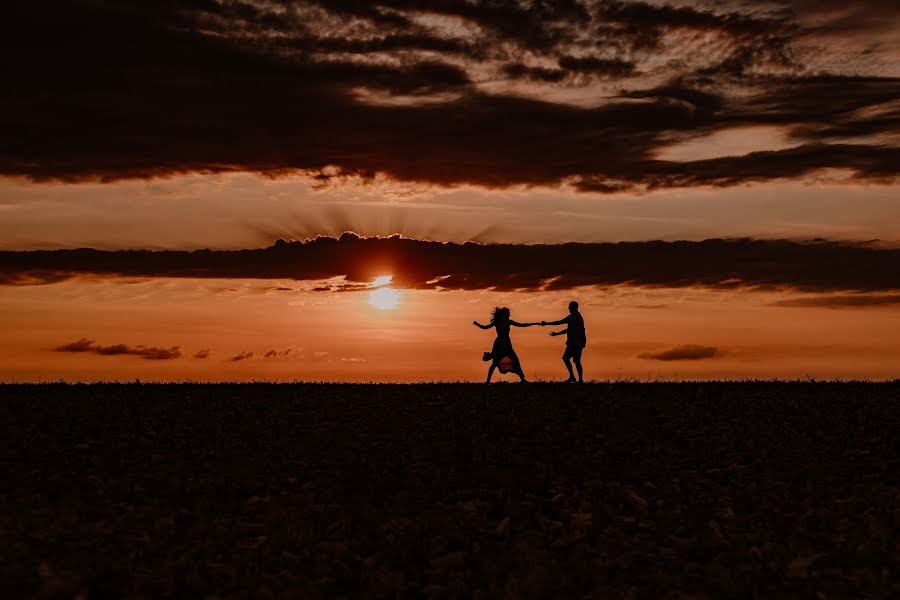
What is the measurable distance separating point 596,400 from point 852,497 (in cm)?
808

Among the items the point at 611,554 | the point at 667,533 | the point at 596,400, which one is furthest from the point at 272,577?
the point at 596,400

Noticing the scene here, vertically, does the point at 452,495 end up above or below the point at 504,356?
below

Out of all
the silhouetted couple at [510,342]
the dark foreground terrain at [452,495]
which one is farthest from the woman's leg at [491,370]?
the dark foreground terrain at [452,495]

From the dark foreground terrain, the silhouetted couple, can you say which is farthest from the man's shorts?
the dark foreground terrain

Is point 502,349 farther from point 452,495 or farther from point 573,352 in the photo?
point 452,495

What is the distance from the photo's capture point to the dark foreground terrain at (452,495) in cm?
1042

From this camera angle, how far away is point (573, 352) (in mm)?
27266

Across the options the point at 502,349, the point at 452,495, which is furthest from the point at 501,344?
the point at 452,495

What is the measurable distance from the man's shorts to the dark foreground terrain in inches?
183

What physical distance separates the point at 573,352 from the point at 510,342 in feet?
5.76

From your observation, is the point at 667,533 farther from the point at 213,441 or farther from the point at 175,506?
the point at 213,441

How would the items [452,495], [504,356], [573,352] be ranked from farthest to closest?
1. [504,356]
2. [573,352]
3. [452,495]

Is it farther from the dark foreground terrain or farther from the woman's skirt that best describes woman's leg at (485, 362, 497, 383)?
the dark foreground terrain

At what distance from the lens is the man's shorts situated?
2727cm
